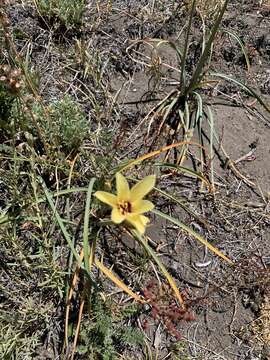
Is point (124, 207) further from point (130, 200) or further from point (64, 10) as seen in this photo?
point (64, 10)

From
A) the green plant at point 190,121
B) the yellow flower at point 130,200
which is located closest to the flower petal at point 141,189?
the yellow flower at point 130,200

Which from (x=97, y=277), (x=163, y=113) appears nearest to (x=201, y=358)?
(x=97, y=277)

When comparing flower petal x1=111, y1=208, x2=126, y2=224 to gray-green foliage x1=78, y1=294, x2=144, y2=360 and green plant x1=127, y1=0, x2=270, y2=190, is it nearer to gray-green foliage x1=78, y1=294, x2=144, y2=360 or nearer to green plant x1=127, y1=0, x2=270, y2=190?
gray-green foliage x1=78, y1=294, x2=144, y2=360

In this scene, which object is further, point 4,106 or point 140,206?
point 4,106

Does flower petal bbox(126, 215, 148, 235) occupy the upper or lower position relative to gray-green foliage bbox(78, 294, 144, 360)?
upper

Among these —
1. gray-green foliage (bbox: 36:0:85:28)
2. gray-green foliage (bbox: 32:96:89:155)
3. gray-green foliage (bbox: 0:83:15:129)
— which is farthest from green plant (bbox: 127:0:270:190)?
gray-green foliage (bbox: 0:83:15:129)

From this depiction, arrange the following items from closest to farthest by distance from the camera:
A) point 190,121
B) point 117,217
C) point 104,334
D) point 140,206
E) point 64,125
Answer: point 117,217 → point 140,206 → point 104,334 → point 64,125 → point 190,121

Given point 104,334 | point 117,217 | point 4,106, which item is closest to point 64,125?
point 4,106

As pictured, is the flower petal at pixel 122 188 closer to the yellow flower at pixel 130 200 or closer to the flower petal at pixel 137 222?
the yellow flower at pixel 130 200
